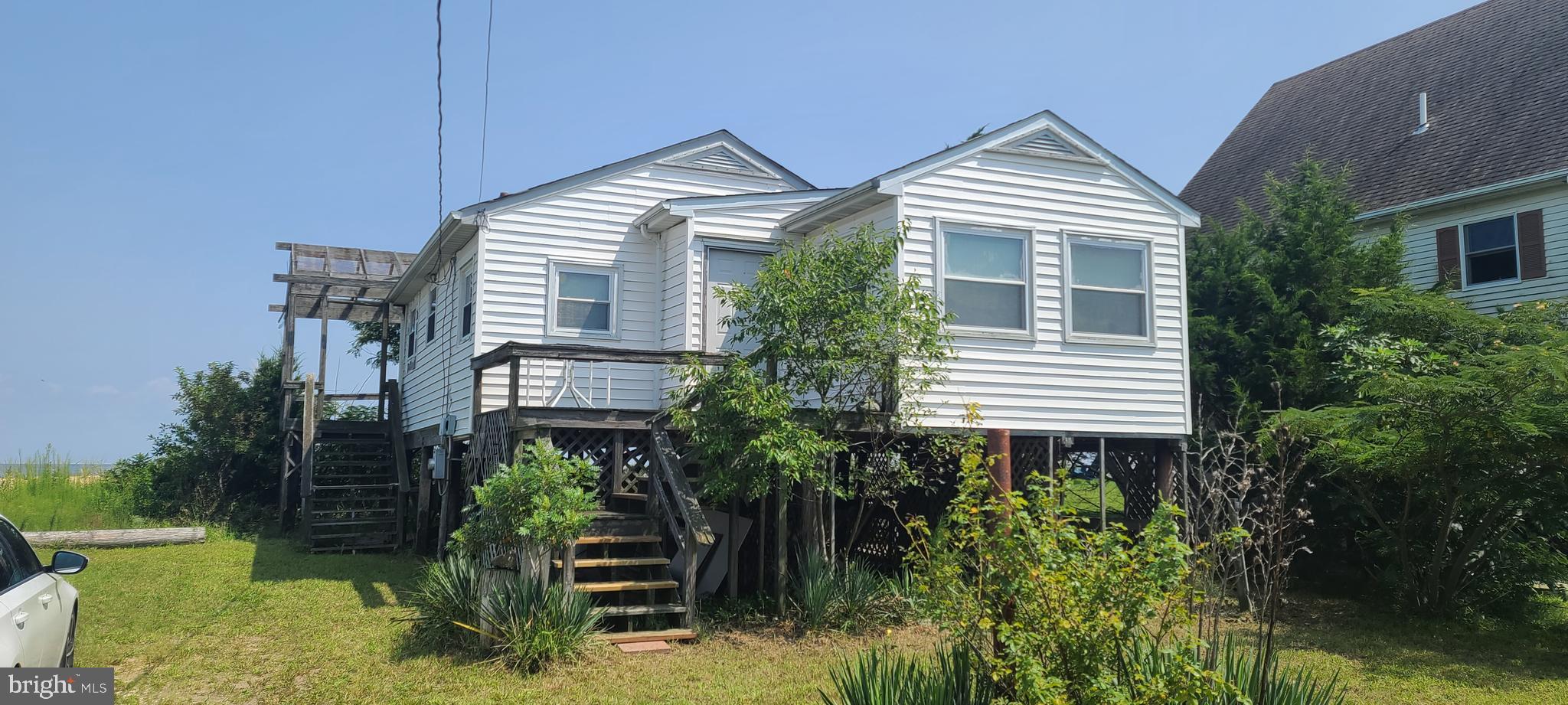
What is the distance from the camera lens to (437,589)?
9.66 m

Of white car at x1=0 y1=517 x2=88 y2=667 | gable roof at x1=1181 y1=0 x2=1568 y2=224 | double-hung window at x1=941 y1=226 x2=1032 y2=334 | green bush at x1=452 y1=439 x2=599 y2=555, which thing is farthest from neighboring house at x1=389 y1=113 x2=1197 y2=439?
gable roof at x1=1181 y1=0 x2=1568 y2=224

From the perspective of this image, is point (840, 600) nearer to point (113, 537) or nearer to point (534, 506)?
point (534, 506)

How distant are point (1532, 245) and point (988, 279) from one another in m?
10.9

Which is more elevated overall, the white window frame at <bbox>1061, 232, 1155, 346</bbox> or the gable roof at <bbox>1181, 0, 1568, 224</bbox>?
the gable roof at <bbox>1181, 0, 1568, 224</bbox>

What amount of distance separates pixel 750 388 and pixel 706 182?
21.4 feet

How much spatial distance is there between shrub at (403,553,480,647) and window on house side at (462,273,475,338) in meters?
5.76

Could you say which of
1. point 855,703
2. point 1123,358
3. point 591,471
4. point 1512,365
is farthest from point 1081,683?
point 1123,358

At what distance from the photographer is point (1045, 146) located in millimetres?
13023

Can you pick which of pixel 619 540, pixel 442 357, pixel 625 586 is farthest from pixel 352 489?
pixel 625 586

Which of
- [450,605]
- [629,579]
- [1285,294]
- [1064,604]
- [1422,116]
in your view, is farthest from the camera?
[1422,116]

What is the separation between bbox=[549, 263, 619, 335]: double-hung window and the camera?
14.6 m

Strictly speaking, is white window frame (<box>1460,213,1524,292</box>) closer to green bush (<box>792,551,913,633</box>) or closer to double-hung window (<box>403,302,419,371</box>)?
green bush (<box>792,551,913,633</box>)

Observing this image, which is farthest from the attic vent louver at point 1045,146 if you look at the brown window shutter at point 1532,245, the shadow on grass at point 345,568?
the brown window shutter at point 1532,245

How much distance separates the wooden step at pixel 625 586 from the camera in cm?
980
